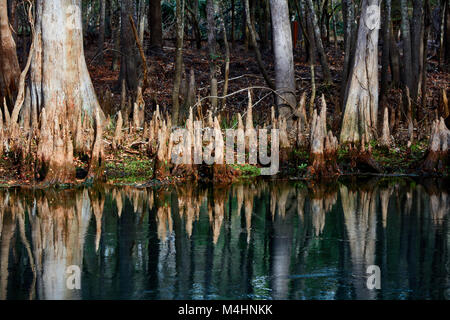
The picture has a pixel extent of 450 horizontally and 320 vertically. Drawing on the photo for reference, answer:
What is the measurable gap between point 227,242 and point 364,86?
793 centimetres

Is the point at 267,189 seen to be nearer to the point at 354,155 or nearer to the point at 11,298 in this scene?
the point at 354,155

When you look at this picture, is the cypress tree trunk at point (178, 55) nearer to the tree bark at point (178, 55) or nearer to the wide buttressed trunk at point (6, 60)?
the tree bark at point (178, 55)

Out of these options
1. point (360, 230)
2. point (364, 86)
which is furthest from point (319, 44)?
point (360, 230)

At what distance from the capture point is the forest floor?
1415cm

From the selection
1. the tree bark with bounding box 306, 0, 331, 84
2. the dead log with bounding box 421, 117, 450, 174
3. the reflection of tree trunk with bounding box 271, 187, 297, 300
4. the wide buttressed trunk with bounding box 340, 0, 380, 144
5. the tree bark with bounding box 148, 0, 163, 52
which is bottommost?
the reflection of tree trunk with bounding box 271, 187, 297, 300

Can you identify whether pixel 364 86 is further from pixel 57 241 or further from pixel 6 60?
pixel 57 241

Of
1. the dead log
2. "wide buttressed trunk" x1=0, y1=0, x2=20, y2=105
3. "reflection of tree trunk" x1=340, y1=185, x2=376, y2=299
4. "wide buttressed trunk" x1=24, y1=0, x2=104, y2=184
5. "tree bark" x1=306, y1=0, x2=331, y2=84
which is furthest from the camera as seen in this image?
"tree bark" x1=306, y1=0, x2=331, y2=84

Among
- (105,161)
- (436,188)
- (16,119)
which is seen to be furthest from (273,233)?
(16,119)

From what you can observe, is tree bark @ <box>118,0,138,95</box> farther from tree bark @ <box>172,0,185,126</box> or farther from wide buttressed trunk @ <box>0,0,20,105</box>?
wide buttressed trunk @ <box>0,0,20,105</box>

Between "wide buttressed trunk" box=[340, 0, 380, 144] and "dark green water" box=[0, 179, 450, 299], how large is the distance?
103 inches

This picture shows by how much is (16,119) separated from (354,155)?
258 inches

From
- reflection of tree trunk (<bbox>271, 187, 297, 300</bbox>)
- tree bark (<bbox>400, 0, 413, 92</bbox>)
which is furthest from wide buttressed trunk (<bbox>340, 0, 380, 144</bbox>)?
tree bark (<bbox>400, 0, 413, 92</bbox>)

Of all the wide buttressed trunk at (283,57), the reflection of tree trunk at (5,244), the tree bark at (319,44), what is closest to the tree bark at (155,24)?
the tree bark at (319,44)

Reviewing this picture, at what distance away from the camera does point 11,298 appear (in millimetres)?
6352
